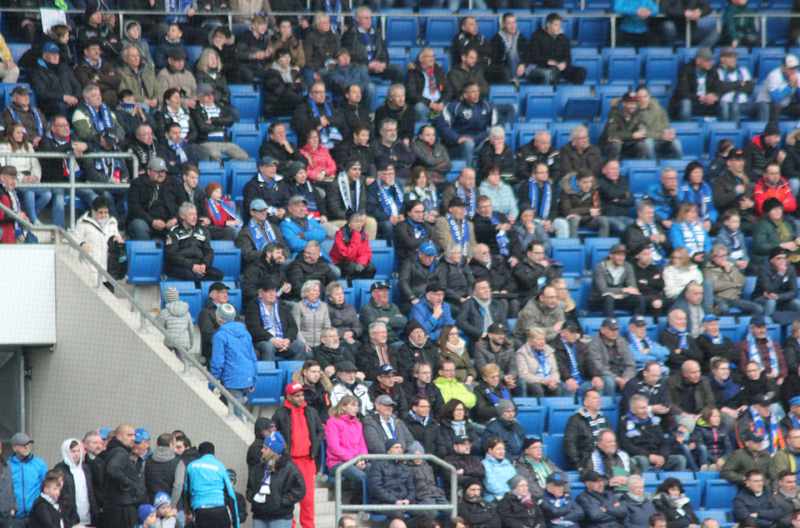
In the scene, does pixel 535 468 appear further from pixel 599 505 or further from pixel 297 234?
pixel 297 234

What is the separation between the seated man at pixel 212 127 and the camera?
12.9 metres

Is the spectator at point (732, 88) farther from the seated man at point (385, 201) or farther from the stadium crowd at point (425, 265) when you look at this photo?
the seated man at point (385, 201)

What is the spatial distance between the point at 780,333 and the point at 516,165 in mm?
3193

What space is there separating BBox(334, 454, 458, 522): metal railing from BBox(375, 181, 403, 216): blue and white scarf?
11.4 ft

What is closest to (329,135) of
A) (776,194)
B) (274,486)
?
(776,194)

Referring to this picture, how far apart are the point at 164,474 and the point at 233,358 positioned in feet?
4.55

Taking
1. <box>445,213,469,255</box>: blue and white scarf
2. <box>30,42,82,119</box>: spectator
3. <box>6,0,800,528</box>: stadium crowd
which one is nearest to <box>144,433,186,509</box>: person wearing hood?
<box>6,0,800,528</box>: stadium crowd

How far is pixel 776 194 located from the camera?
13742 mm

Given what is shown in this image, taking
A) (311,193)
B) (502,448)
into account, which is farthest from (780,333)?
(311,193)

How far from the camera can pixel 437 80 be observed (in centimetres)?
1427

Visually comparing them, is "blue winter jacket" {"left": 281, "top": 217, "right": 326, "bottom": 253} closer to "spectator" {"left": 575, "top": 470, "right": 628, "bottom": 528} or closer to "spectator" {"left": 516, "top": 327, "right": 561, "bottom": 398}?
"spectator" {"left": 516, "top": 327, "right": 561, "bottom": 398}

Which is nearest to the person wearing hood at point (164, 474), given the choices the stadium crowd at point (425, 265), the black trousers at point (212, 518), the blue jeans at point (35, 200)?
the stadium crowd at point (425, 265)

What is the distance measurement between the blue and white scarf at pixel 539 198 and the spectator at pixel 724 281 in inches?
67.3

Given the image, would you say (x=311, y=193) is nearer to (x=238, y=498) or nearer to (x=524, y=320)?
(x=524, y=320)
